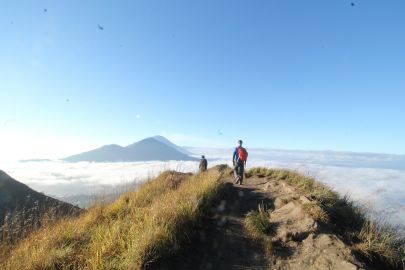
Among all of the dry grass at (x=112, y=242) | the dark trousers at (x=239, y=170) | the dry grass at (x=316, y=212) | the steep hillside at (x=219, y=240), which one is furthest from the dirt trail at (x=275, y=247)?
the dark trousers at (x=239, y=170)

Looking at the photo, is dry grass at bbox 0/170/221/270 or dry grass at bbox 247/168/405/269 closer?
dry grass at bbox 0/170/221/270

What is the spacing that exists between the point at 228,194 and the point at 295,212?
3.81 m

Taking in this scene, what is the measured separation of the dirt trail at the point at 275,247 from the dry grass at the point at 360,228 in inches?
16.5

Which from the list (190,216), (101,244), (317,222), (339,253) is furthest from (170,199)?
(339,253)

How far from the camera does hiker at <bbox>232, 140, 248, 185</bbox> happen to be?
15.3 meters

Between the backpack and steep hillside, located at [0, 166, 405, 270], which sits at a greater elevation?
the backpack

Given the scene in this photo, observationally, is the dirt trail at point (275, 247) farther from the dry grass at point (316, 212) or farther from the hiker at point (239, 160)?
the hiker at point (239, 160)

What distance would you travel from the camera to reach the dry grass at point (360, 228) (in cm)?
559

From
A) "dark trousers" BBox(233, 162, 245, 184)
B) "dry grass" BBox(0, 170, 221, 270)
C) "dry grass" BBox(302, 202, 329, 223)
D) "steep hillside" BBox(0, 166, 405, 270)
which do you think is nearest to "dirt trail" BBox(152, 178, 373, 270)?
"steep hillside" BBox(0, 166, 405, 270)

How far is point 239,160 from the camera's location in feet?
51.0

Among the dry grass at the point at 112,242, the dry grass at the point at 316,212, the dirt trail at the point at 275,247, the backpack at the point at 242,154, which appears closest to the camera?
the dry grass at the point at 112,242

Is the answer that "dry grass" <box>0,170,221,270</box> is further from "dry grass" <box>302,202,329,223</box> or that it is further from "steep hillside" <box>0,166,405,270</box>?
"dry grass" <box>302,202,329,223</box>

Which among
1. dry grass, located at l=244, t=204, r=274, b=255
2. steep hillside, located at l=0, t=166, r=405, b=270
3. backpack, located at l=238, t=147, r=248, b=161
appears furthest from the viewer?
backpack, located at l=238, t=147, r=248, b=161

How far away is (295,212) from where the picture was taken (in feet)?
25.4
